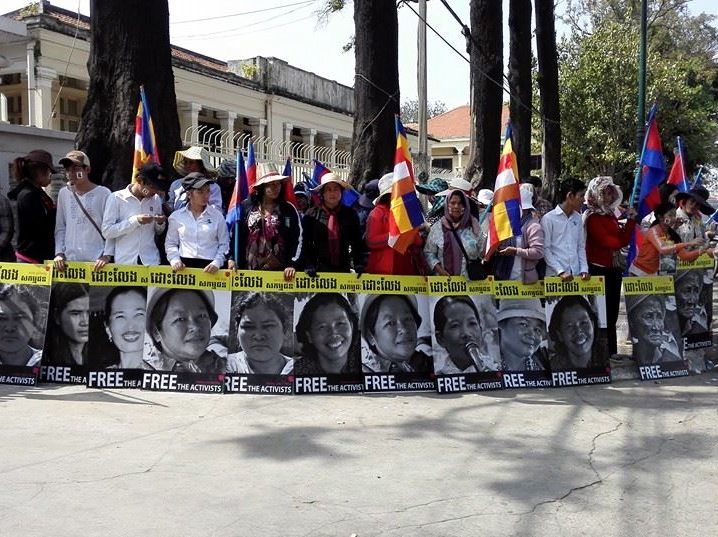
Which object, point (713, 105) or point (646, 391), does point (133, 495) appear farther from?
point (713, 105)

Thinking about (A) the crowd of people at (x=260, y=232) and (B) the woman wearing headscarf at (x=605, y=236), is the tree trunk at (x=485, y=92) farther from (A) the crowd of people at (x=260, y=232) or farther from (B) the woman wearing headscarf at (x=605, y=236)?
(A) the crowd of people at (x=260, y=232)

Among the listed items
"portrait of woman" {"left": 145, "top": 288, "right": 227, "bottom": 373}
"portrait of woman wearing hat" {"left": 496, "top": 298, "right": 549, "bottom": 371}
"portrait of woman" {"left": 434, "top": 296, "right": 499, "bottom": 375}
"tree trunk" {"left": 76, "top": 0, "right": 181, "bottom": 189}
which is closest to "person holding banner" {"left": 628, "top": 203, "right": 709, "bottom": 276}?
"portrait of woman wearing hat" {"left": 496, "top": 298, "right": 549, "bottom": 371}

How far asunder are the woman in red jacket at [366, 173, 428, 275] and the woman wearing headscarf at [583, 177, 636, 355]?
6.31ft

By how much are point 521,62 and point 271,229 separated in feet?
41.0

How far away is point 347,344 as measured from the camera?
7.17 m

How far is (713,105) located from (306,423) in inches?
1493

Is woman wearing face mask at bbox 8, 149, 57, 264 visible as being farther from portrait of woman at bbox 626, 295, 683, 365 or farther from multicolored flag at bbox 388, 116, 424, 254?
portrait of woman at bbox 626, 295, 683, 365

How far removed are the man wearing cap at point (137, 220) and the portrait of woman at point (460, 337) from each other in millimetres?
2683

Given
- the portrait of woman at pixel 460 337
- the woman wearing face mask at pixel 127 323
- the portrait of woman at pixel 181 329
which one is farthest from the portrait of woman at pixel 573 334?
the woman wearing face mask at pixel 127 323

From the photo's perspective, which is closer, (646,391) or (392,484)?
(392,484)

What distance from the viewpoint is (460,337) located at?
7.31 metres

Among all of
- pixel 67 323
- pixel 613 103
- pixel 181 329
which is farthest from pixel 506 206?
pixel 613 103

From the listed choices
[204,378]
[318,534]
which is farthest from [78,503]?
[204,378]

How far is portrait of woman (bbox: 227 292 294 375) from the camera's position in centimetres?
702
